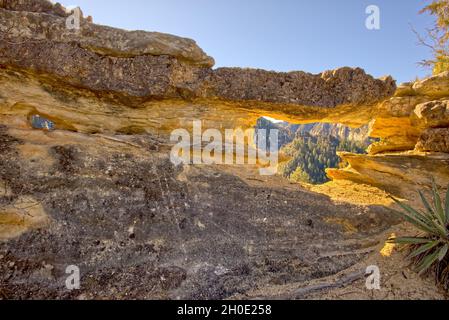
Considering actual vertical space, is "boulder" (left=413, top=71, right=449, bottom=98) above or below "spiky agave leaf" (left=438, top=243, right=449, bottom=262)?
above

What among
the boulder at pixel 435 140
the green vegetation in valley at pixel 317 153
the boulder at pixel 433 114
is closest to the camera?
the boulder at pixel 433 114

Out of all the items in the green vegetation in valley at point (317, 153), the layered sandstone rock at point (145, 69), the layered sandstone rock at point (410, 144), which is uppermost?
the layered sandstone rock at point (145, 69)

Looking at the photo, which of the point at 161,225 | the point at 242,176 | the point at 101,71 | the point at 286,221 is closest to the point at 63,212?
the point at 161,225

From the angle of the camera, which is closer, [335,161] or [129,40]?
[129,40]

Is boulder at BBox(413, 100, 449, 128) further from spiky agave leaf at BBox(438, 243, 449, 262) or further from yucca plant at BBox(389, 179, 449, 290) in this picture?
spiky agave leaf at BBox(438, 243, 449, 262)

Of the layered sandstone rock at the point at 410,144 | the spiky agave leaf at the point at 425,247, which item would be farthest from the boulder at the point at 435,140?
the spiky agave leaf at the point at 425,247

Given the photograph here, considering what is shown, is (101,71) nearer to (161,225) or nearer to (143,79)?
(143,79)

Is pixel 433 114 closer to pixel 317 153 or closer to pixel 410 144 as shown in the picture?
pixel 410 144

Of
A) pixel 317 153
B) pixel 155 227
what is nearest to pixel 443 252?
pixel 155 227

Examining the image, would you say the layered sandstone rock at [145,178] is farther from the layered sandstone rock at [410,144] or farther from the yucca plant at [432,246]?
the yucca plant at [432,246]

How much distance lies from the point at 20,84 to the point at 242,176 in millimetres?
5038

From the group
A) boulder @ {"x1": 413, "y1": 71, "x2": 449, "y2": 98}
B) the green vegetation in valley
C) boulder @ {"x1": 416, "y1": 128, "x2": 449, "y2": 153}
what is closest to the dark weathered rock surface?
boulder @ {"x1": 416, "y1": 128, "x2": 449, "y2": 153}

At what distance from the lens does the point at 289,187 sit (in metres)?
6.82

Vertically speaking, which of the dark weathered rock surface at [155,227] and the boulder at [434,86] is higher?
the boulder at [434,86]
